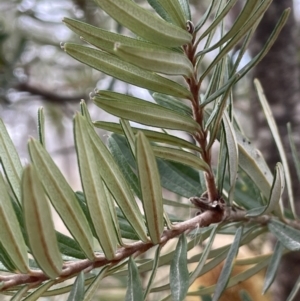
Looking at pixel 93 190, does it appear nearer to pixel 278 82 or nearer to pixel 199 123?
pixel 199 123

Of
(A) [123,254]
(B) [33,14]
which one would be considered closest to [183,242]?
(A) [123,254]

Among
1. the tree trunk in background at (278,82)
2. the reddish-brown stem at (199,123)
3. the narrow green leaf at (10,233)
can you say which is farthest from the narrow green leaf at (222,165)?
the tree trunk in background at (278,82)

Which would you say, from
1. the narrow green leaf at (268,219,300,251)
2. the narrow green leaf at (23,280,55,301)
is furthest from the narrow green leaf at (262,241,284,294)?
the narrow green leaf at (23,280,55,301)

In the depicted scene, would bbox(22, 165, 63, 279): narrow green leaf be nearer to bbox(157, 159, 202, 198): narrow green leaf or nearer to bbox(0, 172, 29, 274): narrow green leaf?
bbox(0, 172, 29, 274): narrow green leaf

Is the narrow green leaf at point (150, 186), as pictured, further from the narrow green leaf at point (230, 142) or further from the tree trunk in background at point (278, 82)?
the tree trunk in background at point (278, 82)

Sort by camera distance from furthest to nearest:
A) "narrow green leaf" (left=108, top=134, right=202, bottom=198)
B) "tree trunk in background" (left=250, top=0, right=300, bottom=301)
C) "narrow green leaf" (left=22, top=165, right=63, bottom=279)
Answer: "tree trunk in background" (left=250, top=0, right=300, bottom=301) < "narrow green leaf" (left=108, top=134, right=202, bottom=198) < "narrow green leaf" (left=22, top=165, right=63, bottom=279)

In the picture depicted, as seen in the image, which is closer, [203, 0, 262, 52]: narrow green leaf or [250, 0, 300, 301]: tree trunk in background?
[203, 0, 262, 52]: narrow green leaf
